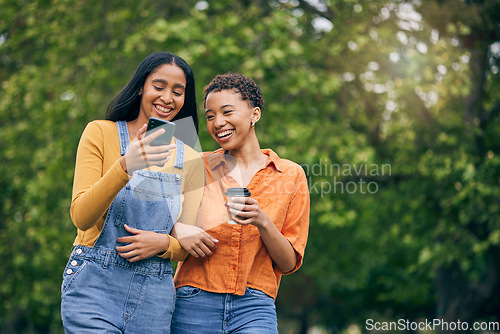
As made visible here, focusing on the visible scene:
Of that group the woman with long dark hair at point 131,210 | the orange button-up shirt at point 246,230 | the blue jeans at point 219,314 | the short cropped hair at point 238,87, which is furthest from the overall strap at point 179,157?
the blue jeans at point 219,314

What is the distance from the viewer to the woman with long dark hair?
93.0 inches

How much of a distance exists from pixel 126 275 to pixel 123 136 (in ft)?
2.12

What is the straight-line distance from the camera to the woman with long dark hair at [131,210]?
2.36 metres

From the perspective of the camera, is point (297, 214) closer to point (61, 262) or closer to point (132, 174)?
point (132, 174)

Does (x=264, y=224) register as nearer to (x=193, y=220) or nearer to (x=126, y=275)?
(x=193, y=220)

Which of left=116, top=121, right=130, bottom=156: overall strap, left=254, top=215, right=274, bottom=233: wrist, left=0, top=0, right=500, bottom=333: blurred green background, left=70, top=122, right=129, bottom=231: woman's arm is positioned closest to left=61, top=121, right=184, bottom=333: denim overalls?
left=116, top=121, right=130, bottom=156: overall strap

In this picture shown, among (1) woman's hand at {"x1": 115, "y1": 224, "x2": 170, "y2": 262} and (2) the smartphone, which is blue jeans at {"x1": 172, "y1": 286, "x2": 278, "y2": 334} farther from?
(2) the smartphone

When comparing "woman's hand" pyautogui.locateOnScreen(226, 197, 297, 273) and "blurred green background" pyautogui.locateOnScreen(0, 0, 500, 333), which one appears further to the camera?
"blurred green background" pyautogui.locateOnScreen(0, 0, 500, 333)

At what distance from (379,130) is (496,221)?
374 cm

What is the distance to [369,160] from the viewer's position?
9.43m

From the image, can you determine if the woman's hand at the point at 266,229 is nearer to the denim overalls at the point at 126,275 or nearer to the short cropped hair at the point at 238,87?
the denim overalls at the point at 126,275

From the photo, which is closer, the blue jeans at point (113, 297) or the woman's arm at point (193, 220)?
the blue jeans at point (113, 297)

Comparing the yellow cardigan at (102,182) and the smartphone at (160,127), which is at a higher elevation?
the smartphone at (160,127)

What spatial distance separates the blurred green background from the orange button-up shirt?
5.40 metres
